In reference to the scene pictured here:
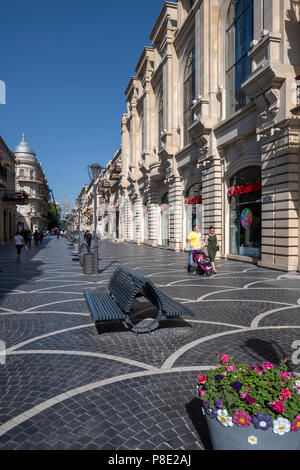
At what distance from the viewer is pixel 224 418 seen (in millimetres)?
2125

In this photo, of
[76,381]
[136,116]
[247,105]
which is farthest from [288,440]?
[136,116]

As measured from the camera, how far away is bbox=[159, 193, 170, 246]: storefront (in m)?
29.1

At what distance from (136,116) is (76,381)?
39475mm

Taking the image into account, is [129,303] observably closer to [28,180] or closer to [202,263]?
[202,263]

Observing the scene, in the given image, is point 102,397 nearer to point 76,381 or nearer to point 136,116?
point 76,381

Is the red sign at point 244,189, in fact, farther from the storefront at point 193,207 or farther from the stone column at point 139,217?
the stone column at point 139,217

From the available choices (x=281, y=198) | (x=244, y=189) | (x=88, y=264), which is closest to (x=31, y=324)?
(x=88, y=264)

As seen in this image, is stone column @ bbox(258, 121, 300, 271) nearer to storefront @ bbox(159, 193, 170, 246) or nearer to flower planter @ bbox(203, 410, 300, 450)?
flower planter @ bbox(203, 410, 300, 450)

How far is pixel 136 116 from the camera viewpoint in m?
39.8

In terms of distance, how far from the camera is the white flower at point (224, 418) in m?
2.11

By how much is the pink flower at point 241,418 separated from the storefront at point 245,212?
14.1 m

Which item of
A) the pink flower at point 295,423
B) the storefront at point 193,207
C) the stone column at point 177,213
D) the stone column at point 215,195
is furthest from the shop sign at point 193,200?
the pink flower at point 295,423

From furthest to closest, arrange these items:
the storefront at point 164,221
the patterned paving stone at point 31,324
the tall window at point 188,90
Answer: the storefront at point 164,221 → the tall window at point 188,90 → the patterned paving stone at point 31,324

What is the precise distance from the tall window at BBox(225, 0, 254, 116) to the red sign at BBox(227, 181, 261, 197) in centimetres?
410
